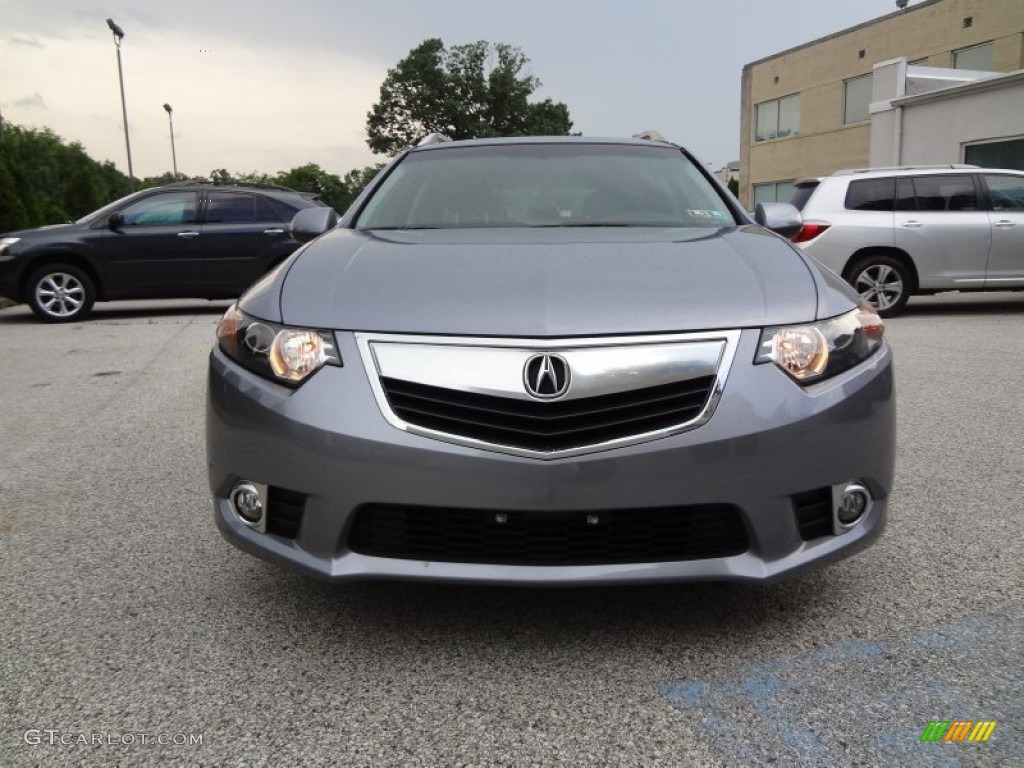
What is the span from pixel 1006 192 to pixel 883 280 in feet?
5.51

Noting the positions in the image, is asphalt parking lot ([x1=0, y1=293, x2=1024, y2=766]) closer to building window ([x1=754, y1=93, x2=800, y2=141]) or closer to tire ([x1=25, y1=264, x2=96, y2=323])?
tire ([x1=25, y1=264, x2=96, y2=323])

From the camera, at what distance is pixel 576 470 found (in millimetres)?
2172

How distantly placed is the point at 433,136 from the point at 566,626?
2.82 m

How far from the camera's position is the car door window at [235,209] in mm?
11742

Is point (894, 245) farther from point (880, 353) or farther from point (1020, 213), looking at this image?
point (880, 353)

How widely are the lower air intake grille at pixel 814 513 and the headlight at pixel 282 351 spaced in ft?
4.16

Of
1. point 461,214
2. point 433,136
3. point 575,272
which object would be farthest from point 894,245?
point 575,272

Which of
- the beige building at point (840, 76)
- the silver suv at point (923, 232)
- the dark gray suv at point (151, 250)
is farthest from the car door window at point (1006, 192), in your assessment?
the beige building at point (840, 76)

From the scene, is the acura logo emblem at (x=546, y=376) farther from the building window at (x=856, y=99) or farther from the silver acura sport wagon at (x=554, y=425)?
the building window at (x=856, y=99)

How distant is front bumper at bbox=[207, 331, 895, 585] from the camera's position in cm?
218

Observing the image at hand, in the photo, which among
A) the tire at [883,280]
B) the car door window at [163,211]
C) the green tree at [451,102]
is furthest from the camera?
the green tree at [451,102]

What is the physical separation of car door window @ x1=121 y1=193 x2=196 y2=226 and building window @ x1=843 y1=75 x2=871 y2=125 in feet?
82.5

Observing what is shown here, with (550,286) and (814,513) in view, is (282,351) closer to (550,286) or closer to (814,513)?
(550,286)

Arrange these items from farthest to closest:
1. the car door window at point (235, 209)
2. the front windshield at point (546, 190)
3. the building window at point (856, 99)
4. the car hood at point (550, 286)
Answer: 1. the building window at point (856, 99)
2. the car door window at point (235, 209)
3. the front windshield at point (546, 190)
4. the car hood at point (550, 286)
